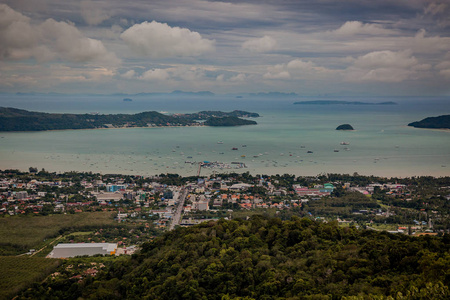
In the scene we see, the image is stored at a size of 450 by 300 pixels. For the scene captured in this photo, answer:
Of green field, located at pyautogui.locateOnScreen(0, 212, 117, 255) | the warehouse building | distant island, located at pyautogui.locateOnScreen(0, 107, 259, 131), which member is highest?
distant island, located at pyautogui.locateOnScreen(0, 107, 259, 131)

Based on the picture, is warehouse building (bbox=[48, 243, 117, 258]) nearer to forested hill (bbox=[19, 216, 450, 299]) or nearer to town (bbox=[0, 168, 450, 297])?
town (bbox=[0, 168, 450, 297])

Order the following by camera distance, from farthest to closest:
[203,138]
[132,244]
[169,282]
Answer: [203,138] < [132,244] < [169,282]

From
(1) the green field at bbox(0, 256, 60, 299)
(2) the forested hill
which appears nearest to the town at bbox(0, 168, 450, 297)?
(1) the green field at bbox(0, 256, 60, 299)

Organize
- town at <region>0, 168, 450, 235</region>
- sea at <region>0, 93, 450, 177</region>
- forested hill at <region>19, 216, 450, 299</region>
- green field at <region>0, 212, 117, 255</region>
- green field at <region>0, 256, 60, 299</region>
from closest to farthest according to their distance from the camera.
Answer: forested hill at <region>19, 216, 450, 299</region> → green field at <region>0, 256, 60, 299</region> → green field at <region>0, 212, 117, 255</region> → town at <region>0, 168, 450, 235</region> → sea at <region>0, 93, 450, 177</region>

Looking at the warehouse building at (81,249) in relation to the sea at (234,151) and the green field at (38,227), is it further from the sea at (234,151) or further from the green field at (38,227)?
the sea at (234,151)

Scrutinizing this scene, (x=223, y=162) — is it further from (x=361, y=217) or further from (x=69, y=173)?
(x=361, y=217)

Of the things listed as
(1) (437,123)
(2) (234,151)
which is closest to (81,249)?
(2) (234,151)

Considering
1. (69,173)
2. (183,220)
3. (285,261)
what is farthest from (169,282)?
(69,173)
